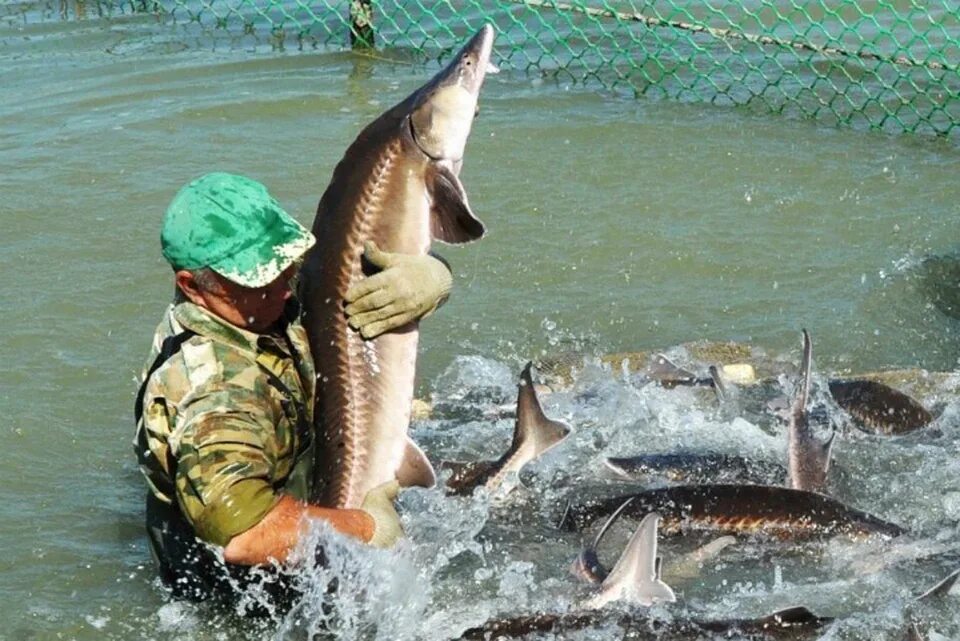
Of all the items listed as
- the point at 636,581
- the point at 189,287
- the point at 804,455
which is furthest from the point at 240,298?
the point at 804,455

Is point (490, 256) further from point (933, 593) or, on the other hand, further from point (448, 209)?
point (933, 593)

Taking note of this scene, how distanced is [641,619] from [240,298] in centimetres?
148

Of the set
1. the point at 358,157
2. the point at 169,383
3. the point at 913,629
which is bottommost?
the point at 913,629

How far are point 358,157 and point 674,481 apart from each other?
6.11 ft

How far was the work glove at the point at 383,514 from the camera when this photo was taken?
4.25 metres

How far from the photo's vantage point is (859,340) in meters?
7.11

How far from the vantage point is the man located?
3924 mm

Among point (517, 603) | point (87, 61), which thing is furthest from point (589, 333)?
point (87, 61)

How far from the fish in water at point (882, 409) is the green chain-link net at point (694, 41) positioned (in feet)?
13.0

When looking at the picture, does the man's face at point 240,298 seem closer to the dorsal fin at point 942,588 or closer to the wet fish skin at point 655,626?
the wet fish skin at point 655,626

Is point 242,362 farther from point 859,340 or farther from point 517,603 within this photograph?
point 859,340

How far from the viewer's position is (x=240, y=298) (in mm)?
4156

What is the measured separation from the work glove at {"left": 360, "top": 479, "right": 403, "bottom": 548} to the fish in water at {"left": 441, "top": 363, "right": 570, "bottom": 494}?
0.88 m

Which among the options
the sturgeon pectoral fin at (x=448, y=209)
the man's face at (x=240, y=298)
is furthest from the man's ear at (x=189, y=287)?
the sturgeon pectoral fin at (x=448, y=209)
